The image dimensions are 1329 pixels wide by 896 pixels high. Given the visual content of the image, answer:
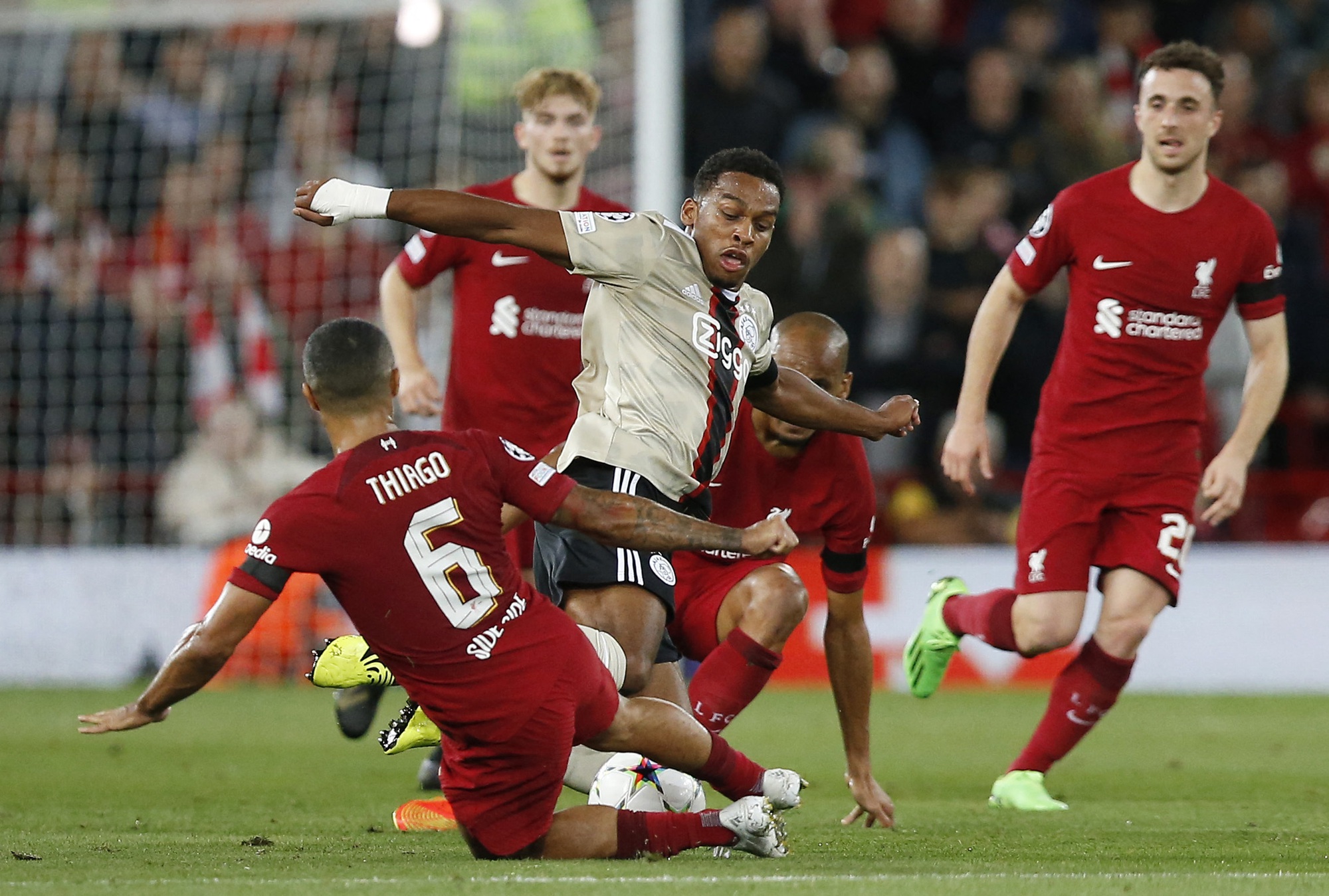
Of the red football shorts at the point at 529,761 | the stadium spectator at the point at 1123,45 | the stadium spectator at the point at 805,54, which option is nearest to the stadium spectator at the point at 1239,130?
the stadium spectator at the point at 1123,45

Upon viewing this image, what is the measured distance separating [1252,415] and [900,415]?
1.59 metres

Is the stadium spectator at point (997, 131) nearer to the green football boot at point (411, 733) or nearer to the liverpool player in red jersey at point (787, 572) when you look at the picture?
the liverpool player in red jersey at point (787, 572)

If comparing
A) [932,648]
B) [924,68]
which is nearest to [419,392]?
[932,648]

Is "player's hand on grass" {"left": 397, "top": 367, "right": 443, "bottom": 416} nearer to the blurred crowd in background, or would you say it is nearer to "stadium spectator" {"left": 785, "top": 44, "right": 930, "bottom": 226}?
the blurred crowd in background

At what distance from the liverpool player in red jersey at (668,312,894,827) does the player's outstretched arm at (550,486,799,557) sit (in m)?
1.17

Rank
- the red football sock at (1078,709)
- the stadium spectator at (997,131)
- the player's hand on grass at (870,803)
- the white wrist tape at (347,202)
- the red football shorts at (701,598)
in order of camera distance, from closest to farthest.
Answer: the white wrist tape at (347,202), the player's hand on grass at (870,803), the red football shorts at (701,598), the red football sock at (1078,709), the stadium spectator at (997,131)

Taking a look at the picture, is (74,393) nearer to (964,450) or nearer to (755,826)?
(964,450)

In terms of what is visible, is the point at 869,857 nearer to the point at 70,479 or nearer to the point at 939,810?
Answer: the point at 939,810

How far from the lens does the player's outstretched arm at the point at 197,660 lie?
4.09 metres

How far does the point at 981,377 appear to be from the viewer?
6.07m

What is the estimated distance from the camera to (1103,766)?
24.4ft

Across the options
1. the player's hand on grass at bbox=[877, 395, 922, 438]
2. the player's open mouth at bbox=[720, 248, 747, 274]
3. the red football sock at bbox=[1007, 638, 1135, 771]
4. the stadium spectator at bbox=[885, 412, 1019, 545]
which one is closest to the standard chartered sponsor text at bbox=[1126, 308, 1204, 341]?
the red football sock at bbox=[1007, 638, 1135, 771]

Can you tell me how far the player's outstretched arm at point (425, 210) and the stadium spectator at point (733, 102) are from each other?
7.54 metres

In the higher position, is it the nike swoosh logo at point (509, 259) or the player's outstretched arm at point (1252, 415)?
the nike swoosh logo at point (509, 259)
